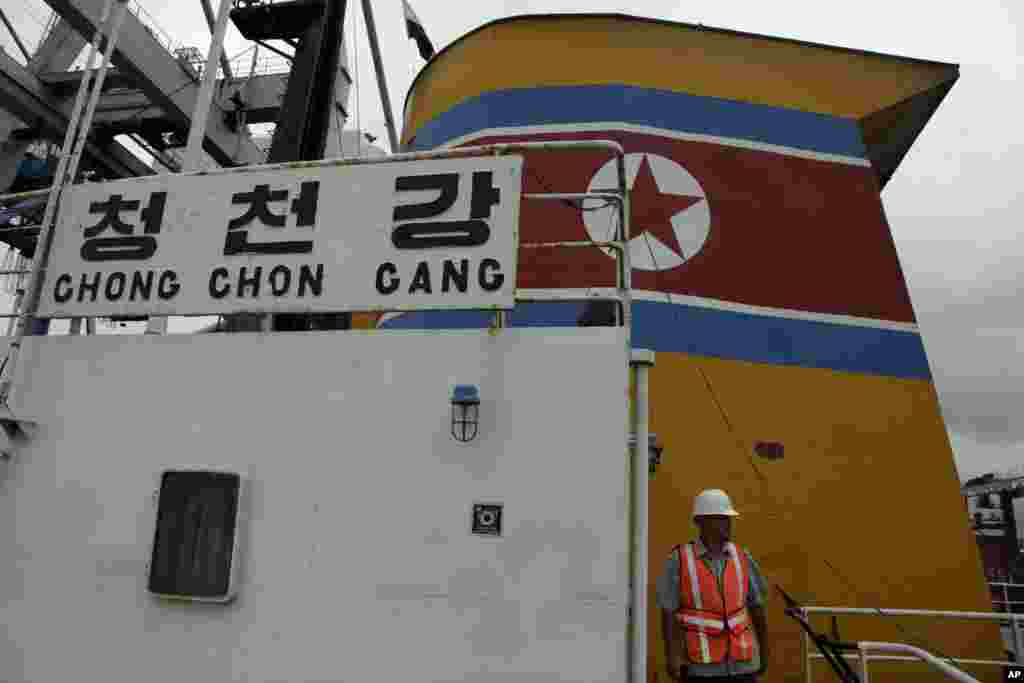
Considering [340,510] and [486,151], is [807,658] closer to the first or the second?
[340,510]

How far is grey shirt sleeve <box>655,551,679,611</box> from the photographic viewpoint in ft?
9.92

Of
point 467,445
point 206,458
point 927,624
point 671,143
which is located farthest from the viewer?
point 671,143

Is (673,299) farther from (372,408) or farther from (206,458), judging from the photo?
(206,458)

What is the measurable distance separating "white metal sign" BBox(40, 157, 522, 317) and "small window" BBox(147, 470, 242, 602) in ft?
2.68

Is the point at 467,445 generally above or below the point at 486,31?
below

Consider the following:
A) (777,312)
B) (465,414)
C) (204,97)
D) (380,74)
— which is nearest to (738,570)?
(465,414)

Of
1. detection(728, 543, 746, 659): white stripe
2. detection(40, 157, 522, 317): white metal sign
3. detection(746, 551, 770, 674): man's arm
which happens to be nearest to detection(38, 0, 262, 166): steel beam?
detection(40, 157, 522, 317): white metal sign

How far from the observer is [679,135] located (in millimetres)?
5379

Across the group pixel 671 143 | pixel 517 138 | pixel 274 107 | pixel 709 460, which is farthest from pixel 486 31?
pixel 274 107

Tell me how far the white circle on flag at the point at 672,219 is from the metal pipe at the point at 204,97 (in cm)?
275

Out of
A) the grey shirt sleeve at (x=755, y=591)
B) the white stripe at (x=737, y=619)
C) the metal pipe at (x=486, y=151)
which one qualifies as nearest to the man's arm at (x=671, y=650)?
the white stripe at (x=737, y=619)

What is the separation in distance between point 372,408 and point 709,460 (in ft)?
8.06

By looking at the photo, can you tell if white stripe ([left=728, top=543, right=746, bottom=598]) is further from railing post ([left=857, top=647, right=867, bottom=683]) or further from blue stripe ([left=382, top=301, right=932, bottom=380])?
blue stripe ([left=382, top=301, right=932, bottom=380])

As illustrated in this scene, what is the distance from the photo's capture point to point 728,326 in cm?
493
